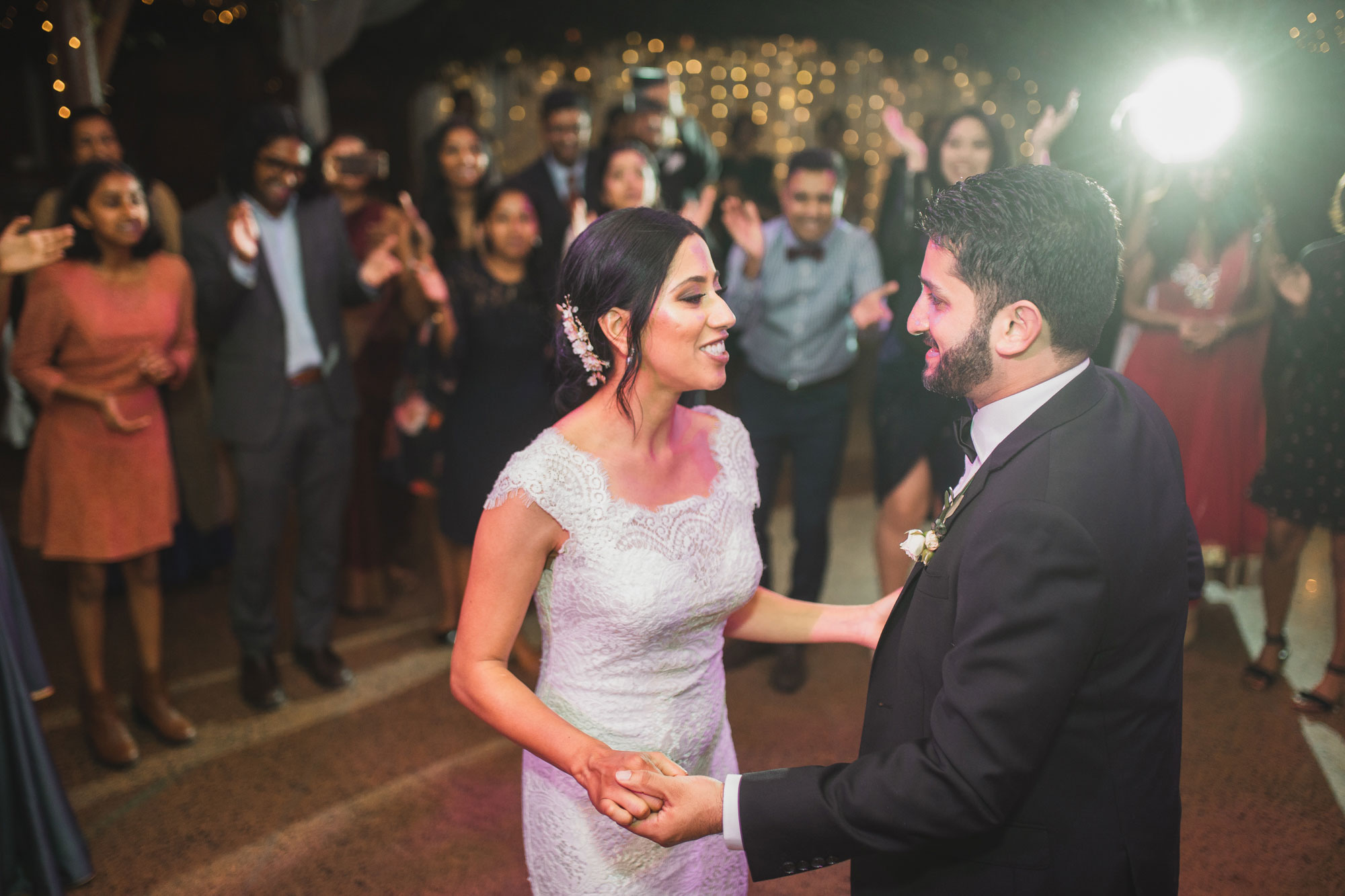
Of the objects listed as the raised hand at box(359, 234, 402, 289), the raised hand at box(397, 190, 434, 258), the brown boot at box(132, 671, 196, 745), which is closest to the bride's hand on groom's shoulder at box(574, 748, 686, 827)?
the brown boot at box(132, 671, 196, 745)

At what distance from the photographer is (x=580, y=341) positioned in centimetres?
158

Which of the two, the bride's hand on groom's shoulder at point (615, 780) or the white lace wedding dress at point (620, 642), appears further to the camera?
the white lace wedding dress at point (620, 642)

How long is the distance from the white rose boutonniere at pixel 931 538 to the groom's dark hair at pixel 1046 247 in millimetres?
228

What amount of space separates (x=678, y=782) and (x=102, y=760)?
7.64 feet

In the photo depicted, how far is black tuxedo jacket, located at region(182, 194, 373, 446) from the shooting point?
113 inches

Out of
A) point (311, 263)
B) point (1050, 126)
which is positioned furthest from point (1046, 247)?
point (311, 263)

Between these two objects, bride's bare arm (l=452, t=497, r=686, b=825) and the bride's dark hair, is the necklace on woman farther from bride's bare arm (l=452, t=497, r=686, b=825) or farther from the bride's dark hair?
bride's bare arm (l=452, t=497, r=686, b=825)

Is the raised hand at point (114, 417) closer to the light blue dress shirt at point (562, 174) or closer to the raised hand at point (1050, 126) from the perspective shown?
the light blue dress shirt at point (562, 174)

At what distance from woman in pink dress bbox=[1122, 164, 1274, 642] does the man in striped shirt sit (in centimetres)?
108

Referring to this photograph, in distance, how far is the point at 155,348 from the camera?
110 inches

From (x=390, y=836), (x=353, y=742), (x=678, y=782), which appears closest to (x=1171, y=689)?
(x=678, y=782)

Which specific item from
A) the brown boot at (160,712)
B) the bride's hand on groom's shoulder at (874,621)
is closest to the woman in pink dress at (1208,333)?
the bride's hand on groom's shoulder at (874,621)

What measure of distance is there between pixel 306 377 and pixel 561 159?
1493 millimetres

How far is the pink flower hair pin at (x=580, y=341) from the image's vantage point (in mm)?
1577
